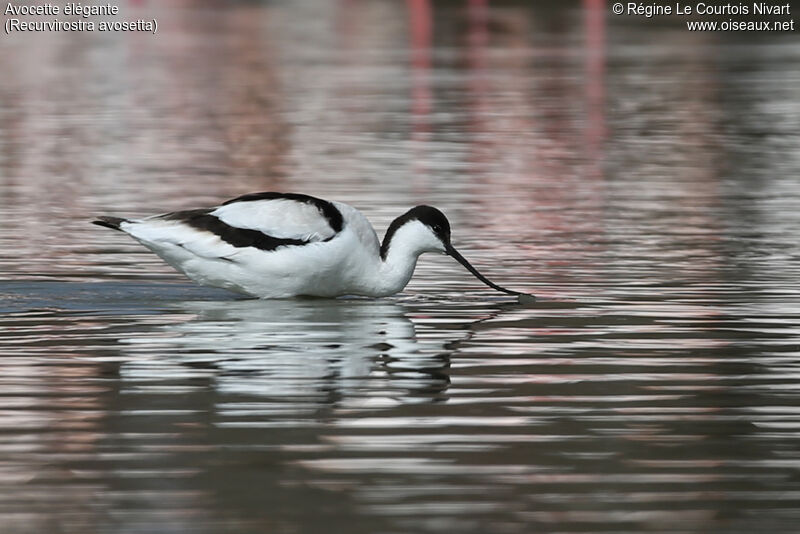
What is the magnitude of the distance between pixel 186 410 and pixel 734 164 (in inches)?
592

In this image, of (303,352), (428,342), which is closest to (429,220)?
(428,342)

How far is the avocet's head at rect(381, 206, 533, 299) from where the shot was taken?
→ 13.4m

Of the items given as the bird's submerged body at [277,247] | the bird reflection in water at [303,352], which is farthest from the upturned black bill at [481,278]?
the bird reflection in water at [303,352]

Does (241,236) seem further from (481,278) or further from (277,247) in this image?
(481,278)

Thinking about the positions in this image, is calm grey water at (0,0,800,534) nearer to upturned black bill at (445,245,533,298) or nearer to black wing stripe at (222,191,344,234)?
upturned black bill at (445,245,533,298)

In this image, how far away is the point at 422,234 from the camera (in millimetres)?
13477

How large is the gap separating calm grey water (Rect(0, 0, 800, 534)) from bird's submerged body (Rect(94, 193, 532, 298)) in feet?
0.72

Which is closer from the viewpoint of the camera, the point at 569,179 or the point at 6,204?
the point at 6,204

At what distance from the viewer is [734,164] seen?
2348cm

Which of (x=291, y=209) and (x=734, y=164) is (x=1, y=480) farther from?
(x=734, y=164)

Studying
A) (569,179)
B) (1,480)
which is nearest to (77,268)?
(1,480)

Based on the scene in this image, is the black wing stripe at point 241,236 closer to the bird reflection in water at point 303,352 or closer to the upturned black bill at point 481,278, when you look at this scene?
the bird reflection in water at point 303,352

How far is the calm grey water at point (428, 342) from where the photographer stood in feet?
25.5

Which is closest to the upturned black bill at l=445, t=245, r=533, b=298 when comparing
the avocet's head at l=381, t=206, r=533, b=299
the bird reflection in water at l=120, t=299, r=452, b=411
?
the avocet's head at l=381, t=206, r=533, b=299
